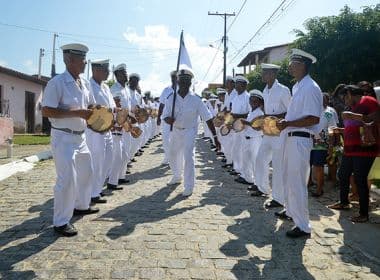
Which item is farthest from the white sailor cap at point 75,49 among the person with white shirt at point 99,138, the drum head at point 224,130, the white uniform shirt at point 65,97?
the drum head at point 224,130

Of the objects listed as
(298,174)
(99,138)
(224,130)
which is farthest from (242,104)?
(298,174)

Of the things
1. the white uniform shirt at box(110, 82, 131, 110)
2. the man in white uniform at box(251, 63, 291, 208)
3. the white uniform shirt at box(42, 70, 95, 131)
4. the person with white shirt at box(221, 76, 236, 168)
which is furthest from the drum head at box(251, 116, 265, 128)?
the person with white shirt at box(221, 76, 236, 168)

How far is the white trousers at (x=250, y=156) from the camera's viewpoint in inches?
362

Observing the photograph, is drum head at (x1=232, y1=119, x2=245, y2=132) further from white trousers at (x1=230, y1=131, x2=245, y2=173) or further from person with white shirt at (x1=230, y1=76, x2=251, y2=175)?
white trousers at (x1=230, y1=131, x2=245, y2=173)

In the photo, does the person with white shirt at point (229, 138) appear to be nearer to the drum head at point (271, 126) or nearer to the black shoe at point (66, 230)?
the drum head at point (271, 126)

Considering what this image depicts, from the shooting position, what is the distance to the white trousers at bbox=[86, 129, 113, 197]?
714 cm

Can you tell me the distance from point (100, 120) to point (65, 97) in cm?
75

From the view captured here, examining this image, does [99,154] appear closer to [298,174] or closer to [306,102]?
[298,174]

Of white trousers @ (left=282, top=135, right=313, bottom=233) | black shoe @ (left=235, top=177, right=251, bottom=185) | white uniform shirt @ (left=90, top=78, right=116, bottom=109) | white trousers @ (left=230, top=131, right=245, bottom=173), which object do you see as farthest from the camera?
white trousers @ (left=230, top=131, right=245, bottom=173)

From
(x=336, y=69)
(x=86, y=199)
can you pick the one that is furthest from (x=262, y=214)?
(x=336, y=69)

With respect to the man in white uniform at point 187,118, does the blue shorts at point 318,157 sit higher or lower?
lower

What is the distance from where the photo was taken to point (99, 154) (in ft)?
23.7

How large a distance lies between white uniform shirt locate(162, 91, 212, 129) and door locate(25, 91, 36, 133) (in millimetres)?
26118

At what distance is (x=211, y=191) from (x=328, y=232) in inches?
121
